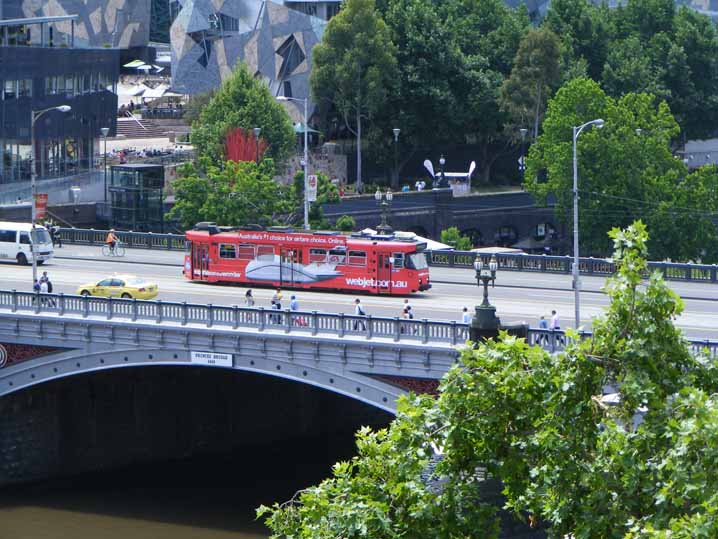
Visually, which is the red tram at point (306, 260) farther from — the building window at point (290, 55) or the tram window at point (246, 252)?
the building window at point (290, 55)

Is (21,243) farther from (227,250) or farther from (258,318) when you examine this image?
(258,318)

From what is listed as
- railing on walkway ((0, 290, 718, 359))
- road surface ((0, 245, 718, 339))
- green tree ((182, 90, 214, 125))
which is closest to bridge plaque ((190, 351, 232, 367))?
railing on walkway ((0, 290, 718, 359))

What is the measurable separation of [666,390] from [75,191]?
262 feet

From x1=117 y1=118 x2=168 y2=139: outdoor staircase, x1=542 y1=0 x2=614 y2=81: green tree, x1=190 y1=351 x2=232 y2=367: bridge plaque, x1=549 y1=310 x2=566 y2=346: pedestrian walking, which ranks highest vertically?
x1=542 y1=0 x2=614 y2=81: green tree

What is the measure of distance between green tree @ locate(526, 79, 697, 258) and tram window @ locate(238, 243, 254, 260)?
31.5 m

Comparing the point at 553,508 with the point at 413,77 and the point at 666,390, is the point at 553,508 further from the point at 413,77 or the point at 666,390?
the point at 413,77

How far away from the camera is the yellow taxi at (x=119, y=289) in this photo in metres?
71.1

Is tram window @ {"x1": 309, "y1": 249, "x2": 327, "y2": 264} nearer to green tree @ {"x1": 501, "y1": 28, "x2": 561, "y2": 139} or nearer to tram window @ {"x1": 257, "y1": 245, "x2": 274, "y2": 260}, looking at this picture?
tram window @ {"x1": 257, "y1": 245, "x2": 274, "y2": 260}

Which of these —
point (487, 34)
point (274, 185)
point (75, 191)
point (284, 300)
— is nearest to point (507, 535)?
point (284, 300)

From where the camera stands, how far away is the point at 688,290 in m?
74.6

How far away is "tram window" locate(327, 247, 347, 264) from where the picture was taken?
74438mm

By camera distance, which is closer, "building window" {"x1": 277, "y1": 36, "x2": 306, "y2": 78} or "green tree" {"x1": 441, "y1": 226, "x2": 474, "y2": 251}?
"green tree" {"x1": 441, "y1": 226, "x2": 474, "y2": 251}

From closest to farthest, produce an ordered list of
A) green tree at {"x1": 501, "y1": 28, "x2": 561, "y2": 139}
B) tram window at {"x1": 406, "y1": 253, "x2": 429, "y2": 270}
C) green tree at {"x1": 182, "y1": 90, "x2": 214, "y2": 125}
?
tram window at {"x1": 406, "y1": 253, "x2": 429, "y2": 270} < green tree at {"x1": 501, "y1": 28, "x2": 561, "y2": 139} < green tree at {"x1": 182, "y1": 90, "x2": 214, "y2": 125}

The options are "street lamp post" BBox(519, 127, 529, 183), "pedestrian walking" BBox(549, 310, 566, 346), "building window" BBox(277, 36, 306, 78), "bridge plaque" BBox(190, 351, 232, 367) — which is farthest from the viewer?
"building window" BBox(277, 36, 306, 78)
